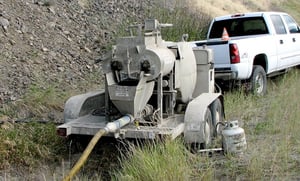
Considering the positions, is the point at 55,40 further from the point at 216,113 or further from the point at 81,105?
the point at 216,113

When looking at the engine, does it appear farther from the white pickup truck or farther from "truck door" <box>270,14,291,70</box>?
"truck door" <box>270,14,291,70</box>

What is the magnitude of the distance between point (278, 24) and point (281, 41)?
1.61ft

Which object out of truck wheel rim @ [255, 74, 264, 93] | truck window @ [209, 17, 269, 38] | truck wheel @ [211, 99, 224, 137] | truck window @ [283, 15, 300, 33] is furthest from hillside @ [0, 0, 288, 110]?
truck window @ [283, 15, 300, 33]

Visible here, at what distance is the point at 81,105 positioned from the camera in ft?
22.0

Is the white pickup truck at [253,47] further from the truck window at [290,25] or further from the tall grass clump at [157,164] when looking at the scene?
the tall grass clump at [157,164]

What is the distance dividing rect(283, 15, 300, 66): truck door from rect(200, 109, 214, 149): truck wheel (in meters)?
6.23

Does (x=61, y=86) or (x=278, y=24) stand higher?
(x=278, y=24)

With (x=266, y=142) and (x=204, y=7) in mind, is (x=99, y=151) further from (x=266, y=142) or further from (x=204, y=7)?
(x=204, y=7)

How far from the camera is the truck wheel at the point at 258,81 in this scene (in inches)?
414

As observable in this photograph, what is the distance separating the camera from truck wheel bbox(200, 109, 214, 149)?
625 cm

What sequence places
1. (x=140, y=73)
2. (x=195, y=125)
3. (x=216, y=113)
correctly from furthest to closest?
(x=216, y=113) < (x=195, y=125) < (x=140, y=73)

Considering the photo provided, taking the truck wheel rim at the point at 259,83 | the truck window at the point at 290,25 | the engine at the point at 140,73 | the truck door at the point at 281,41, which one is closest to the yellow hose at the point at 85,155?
the engine at the point at 140,73

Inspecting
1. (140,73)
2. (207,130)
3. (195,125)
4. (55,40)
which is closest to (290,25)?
(55,40)

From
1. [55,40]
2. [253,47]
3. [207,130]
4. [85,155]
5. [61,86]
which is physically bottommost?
[207,130]
